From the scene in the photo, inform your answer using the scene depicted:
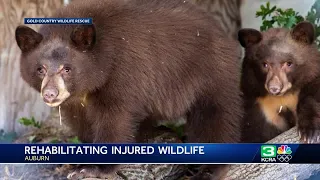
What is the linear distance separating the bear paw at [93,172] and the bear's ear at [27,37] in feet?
2.32

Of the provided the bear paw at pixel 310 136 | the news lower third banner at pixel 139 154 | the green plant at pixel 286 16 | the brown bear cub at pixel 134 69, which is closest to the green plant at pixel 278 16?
the green plant at pixel 286 16

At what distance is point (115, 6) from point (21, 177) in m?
1.13

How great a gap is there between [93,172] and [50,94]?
0.53 metres

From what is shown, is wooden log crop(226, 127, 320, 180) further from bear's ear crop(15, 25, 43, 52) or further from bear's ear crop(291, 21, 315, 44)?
bear's ear crop(15, 25, 43, 52)

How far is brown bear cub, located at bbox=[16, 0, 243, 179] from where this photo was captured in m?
3.32

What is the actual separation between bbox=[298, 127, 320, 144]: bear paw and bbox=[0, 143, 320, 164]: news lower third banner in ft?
0.09

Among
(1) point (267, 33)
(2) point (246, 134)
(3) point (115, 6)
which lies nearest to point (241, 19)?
(1) point (267, 33)

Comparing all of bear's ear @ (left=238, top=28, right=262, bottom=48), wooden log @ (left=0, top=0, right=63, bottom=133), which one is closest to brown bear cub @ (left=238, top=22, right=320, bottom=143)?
bear's ear @ (left=238, top=28, right=262, bottom=48)

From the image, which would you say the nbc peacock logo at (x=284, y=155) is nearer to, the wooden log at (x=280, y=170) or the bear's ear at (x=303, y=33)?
the wooden log at (x=280, y=170)

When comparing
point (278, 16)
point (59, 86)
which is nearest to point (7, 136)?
point (59, 86)

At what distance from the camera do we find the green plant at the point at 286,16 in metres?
3.86

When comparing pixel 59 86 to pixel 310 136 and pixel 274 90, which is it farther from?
pixel 310 136

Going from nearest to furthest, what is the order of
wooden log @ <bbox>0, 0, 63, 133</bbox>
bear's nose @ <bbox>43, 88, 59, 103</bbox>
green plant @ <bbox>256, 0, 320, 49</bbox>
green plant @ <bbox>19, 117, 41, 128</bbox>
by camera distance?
bear's nose @ <bbox>43, 88, 59, 103</bbox>
green plant @ <bbox>256, 0, 320, 49</bbox>
wooden log @ <bbox>0, 0, 63, 133</bbox>
green plant @ <bbox>19, 117, 41, 128</bbox>

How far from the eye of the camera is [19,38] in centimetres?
336
